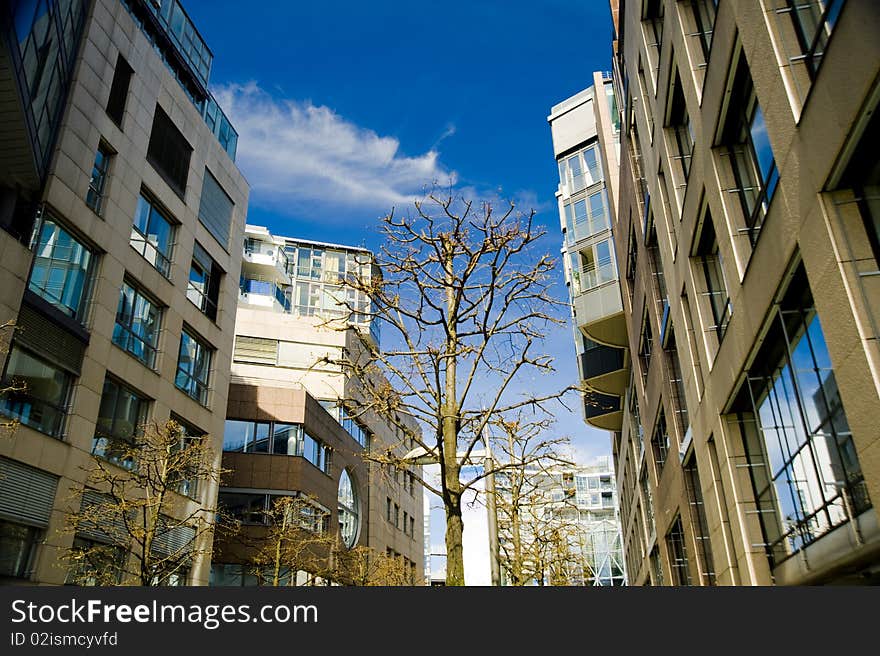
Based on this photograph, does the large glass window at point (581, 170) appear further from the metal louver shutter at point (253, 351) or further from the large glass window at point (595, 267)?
the metal louver shutter at point (253, 351)

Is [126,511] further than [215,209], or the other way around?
[215,209]

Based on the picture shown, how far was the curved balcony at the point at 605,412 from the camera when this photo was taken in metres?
37.1

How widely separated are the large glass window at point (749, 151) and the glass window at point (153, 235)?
20.1 metres

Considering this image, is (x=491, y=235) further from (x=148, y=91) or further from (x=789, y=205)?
(x=148, y=91)

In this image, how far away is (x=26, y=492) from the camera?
1834cm

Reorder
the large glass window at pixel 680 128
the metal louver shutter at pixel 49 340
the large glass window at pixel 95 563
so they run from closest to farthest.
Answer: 1. the large glass window at pixel 680 128
2. the metal louver shutter at pixel 49 340
3. the large glass window at pixel 95 563

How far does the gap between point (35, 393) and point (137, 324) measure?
608cm

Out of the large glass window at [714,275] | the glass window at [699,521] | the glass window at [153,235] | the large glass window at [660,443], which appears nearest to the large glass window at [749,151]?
the large glass window at [714,275]

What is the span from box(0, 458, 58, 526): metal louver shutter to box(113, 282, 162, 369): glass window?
18.6 feet

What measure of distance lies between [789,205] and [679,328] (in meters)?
8.01

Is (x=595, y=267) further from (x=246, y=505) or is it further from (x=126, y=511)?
(x=126, y=511)

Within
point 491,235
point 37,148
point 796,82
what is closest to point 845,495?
point 796,82

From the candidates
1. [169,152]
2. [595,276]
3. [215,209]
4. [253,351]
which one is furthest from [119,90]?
[253,351]

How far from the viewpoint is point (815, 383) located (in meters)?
9.80
